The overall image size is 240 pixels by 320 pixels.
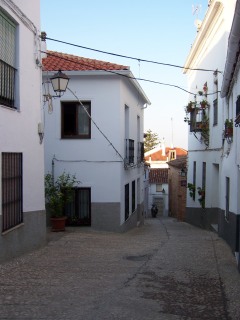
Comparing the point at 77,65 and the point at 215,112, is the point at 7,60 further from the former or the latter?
the point at 215,112

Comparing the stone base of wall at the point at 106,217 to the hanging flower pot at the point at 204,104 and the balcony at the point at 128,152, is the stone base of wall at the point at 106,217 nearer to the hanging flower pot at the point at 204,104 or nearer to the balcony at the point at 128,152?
the balcony at the point at 128,152

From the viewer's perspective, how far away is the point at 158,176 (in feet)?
147

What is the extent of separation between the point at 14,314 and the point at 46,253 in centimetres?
412

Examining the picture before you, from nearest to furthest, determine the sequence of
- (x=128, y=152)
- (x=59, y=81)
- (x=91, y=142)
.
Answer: (x=59, y=81) < (x=91, y=142) < (x=128, y=152)

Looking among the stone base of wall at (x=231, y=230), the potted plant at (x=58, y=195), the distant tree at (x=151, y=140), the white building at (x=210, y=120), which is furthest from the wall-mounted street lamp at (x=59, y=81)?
the distant tree at (x=151, y=140)

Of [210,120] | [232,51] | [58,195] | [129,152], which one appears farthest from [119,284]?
[210,120]

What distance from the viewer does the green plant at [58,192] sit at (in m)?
13.4

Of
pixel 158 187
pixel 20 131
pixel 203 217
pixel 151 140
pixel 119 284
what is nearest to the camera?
pixel 119 284

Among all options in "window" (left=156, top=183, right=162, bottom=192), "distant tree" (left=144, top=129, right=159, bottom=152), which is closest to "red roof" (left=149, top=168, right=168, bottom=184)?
"window" (left=156, top=183, right=162, bottom=192)

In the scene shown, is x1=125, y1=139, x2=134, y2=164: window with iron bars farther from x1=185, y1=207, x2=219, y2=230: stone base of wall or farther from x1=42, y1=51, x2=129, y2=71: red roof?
x1=185, y1=207, x2=219, y2=230: stone base of wall

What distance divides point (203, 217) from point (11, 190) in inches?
419

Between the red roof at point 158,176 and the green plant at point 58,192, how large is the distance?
29.8 metres

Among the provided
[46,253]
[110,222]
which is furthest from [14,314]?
[110,222]

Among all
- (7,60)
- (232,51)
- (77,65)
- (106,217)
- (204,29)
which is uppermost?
(204,29)
